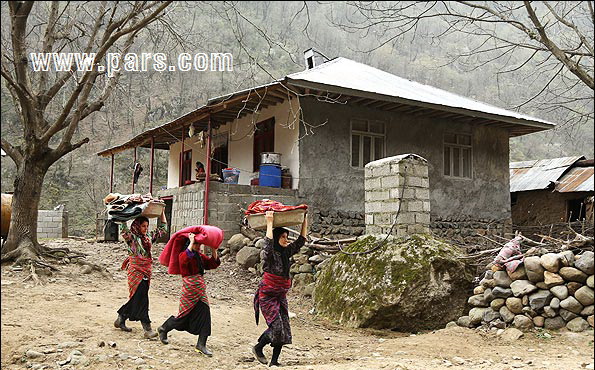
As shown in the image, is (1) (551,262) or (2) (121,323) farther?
(1) (551,262)

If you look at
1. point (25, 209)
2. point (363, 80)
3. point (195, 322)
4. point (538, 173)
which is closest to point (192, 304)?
point (195, 322)

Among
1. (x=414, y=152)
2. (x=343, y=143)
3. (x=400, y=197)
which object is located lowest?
(x=400, y=197)

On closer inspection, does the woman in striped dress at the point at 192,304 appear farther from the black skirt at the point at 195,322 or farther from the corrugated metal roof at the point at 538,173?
the corrugated metal roof at the point at 538,173

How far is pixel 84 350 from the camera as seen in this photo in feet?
17.7

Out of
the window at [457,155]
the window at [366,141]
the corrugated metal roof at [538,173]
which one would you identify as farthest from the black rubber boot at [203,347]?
the corrugated metal roof at [538,173]

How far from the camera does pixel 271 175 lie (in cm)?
1266

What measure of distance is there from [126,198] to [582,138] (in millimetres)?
13771

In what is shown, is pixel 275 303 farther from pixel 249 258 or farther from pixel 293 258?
pixel 249 258

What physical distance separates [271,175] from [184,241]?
Result: 6732 millimetres

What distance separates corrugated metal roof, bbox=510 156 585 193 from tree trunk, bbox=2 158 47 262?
51.9 feet

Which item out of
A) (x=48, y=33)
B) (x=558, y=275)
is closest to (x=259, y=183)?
(x=48, y=33)

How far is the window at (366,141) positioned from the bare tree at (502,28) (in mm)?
3330

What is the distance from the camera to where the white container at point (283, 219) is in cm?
583

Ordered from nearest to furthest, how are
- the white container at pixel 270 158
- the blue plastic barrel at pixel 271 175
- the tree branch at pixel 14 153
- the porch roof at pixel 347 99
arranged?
the tree branch at pixel 14 153, the porch roof at pixel 347 99, the blue plastic barrel at pixel 271 175, the white container at pixel 270 158
